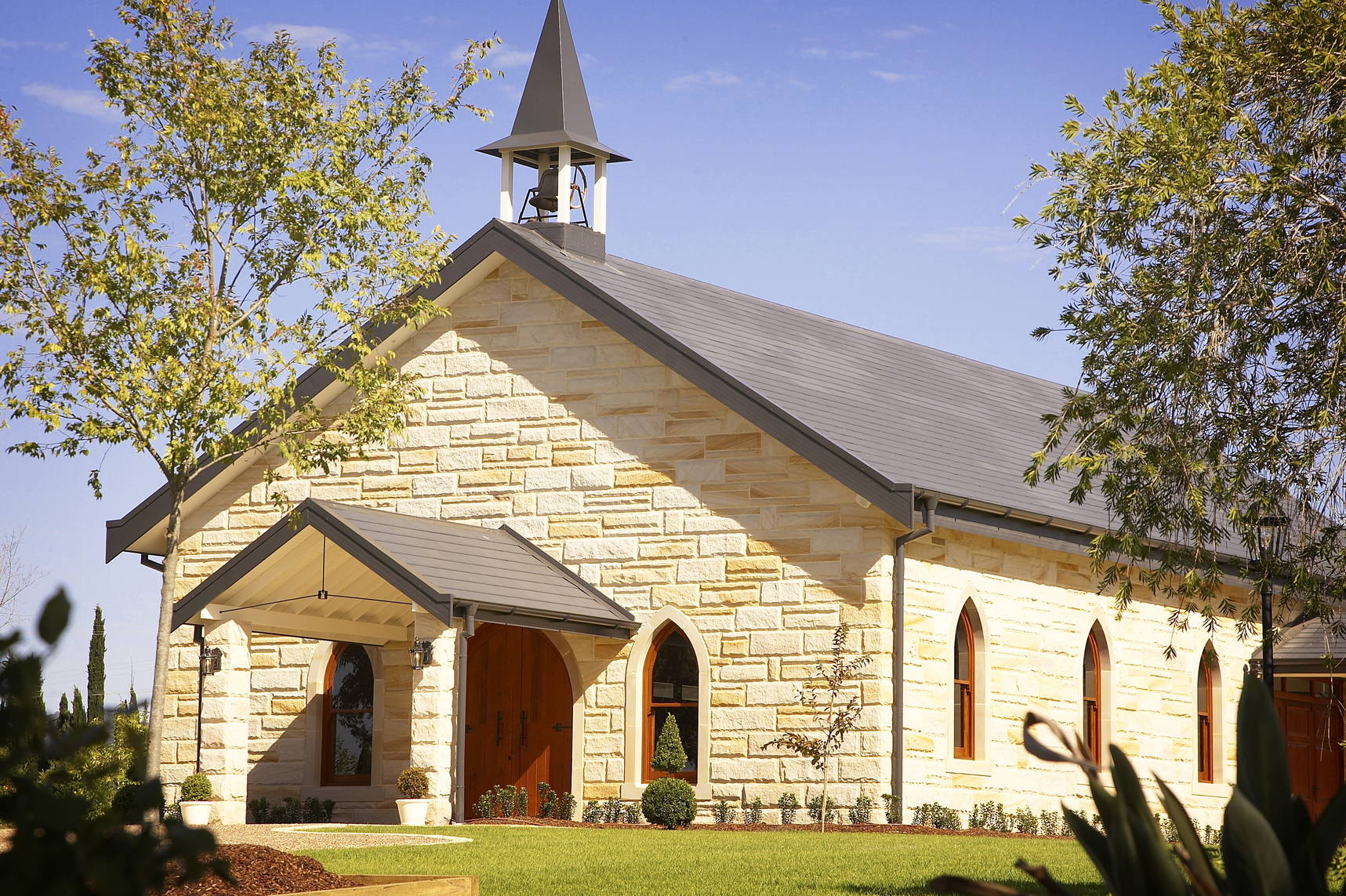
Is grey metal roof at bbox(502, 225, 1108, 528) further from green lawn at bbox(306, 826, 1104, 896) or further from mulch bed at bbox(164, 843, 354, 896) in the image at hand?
mulch bed at bbox(164, 843, 354, 896)

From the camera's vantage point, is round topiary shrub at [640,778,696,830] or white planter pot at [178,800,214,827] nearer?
round topiary shrub at [640,778,696,830]

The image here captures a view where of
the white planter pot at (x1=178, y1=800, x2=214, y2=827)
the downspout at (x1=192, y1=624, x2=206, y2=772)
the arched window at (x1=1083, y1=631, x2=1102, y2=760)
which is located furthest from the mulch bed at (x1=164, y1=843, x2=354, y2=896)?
the arched window at (x1=1083, y1=631, x2=1102, y2=760)

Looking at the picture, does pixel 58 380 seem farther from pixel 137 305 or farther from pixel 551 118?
pixel 551 118

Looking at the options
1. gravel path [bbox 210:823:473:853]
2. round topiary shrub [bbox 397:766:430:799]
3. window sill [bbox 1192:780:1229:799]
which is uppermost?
round topiary shrub [bbox 397:766:430:799]

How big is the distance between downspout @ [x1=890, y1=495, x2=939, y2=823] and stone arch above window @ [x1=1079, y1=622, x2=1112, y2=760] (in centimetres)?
436

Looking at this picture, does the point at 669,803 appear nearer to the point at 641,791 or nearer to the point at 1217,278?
the point at 641,791

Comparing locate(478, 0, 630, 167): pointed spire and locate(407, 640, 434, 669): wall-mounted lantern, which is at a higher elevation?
locate(478, 0, 630, 167): pointed spire

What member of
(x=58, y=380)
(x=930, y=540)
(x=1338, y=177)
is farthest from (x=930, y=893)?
(x=58, y=380)

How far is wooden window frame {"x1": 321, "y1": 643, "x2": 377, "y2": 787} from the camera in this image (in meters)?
21.2

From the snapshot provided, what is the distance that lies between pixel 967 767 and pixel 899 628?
82.1 inches

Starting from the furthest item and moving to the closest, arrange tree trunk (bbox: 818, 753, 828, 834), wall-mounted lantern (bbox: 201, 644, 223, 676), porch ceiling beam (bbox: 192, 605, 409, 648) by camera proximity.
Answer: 1. porch ceiling beam (bbox: 192, 605, 409, 648)
2. wall-mounted lantern (bbox: 201, 644, 223, 676)
3. tree trunk (bbox: 818, 753, 828, 834)

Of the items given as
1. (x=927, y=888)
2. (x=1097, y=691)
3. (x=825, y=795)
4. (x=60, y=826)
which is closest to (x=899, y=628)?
(x=825, y=795)

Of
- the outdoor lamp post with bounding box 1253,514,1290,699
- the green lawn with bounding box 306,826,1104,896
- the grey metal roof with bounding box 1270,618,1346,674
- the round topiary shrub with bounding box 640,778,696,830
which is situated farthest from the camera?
the grey metal roof with bounding box 1270,618,1346,674

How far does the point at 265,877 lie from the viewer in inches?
360
